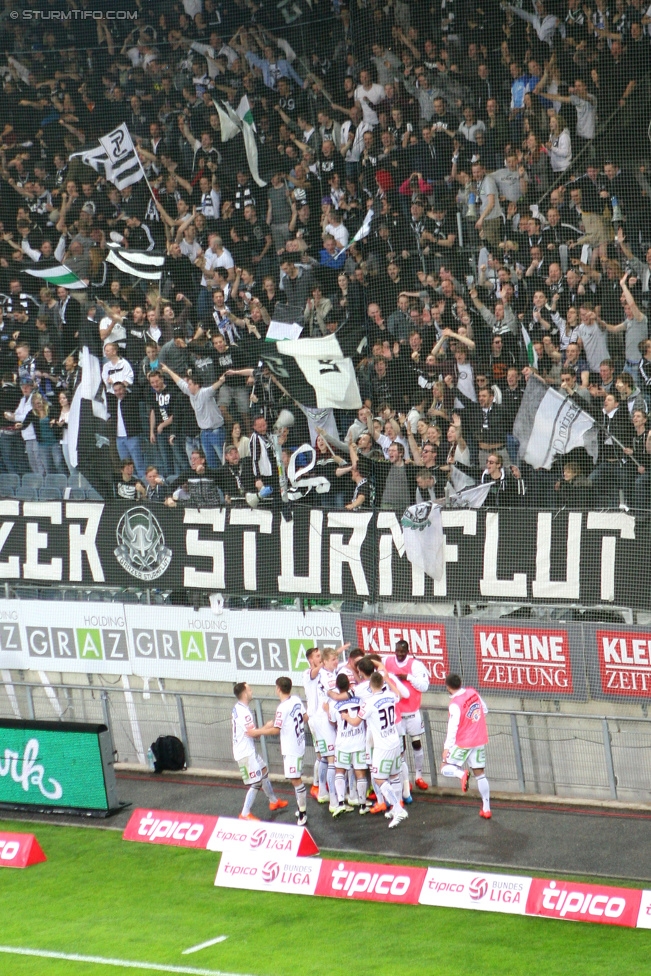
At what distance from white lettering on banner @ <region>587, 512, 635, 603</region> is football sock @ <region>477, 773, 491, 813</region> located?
2.49 m

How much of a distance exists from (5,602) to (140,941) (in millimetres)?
7421

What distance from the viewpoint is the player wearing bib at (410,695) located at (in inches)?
497

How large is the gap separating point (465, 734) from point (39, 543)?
7.18 m

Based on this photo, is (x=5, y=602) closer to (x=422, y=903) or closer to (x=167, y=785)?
(x=167, y=785)

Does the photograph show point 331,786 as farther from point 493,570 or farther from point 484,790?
point 493,570

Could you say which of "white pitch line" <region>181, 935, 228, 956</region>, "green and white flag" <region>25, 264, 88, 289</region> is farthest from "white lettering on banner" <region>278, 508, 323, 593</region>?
"white pitch line" <region>181, 935, 228, 956</region>

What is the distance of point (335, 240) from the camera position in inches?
595

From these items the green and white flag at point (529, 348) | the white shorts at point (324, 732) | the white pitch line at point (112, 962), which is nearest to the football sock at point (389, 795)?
the white shorts at point (324, 732)

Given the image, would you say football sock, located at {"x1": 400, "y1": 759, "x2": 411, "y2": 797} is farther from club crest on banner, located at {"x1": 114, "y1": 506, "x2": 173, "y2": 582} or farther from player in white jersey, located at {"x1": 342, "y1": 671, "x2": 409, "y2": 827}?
club crest on banner, located at {"x1": 114, "y1": 506, "x2": 173, "y2": 582}

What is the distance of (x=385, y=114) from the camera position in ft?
49.1

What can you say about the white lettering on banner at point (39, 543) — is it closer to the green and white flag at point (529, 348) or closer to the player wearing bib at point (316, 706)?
the player wearing bib at point (316, 706)

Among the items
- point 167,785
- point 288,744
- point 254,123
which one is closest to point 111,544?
point 167,785

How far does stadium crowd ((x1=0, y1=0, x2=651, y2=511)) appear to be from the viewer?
13625mm

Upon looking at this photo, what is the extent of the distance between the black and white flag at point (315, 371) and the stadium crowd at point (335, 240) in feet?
0.45
